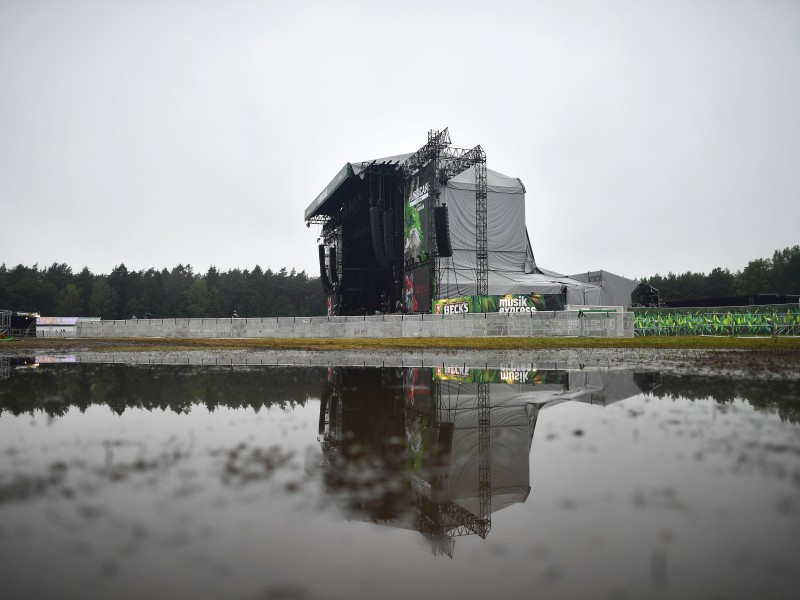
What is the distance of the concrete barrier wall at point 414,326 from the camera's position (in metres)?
28.9

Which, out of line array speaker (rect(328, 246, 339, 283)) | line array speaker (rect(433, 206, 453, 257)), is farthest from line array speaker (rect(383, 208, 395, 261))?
line array speaker (rect(328, 246, 339, 283))

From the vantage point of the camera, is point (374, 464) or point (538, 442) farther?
point (538, 442)

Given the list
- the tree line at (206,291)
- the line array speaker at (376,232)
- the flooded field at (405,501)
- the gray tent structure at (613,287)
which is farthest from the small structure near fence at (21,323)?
the flooded field at (405,501)

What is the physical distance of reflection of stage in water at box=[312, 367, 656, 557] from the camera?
366cm

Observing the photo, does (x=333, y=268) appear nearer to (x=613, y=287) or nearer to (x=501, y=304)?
(x=501, y=304)

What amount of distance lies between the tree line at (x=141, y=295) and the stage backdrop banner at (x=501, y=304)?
8033 centimetres

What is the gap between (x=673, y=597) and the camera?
246cm

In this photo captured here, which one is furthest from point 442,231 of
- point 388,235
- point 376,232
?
point 376,232

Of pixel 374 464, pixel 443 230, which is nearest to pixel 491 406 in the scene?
pixel 374 464

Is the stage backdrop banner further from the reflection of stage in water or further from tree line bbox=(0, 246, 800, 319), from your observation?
tree line bbox=(0, 246, 800, 319)

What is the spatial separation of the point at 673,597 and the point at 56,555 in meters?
3.10

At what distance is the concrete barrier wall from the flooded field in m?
20.9

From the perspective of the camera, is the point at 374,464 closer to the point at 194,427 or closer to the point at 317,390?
the point at 194,427

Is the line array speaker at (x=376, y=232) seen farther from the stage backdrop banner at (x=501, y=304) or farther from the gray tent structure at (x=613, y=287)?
the gray tent structure at (x=613, y=287)
